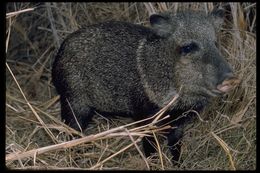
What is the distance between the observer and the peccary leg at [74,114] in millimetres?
4777

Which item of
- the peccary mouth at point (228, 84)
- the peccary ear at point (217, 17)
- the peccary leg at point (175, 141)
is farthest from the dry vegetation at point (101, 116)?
the peccary ear at point (217, 17)

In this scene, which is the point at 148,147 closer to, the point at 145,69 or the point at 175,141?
the point at 175,141

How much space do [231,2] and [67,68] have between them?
146 cm

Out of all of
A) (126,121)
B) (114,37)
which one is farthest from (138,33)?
(126,121)

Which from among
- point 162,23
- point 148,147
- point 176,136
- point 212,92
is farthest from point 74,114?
point 212,92

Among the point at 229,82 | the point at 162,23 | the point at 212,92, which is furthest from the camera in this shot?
the point at 162,23

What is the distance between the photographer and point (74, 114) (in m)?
4.76

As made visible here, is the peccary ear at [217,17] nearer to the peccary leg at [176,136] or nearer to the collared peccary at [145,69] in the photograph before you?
the collared peccary at [145,69]

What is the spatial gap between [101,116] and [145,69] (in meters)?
0.74

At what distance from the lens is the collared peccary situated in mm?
4133

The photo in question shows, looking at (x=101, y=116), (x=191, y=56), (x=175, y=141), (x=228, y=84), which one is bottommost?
(x=175, y=141)

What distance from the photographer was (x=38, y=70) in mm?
5793

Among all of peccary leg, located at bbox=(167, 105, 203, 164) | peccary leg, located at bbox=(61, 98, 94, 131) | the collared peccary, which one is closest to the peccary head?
the collared peccary

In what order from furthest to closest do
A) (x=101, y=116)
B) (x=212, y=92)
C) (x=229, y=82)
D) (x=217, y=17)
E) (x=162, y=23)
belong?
1. (x=101, y=116)
2. (x=217, y=17)
3. (x=162, y=23)
4. (x=212, y=92)
5. (x=229, y=82)
